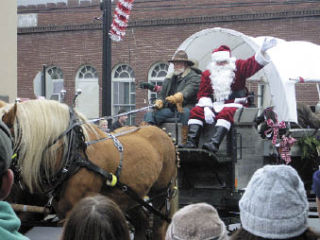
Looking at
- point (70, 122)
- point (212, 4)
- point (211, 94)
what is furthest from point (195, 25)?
point (70, 122)

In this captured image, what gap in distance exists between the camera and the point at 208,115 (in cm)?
689

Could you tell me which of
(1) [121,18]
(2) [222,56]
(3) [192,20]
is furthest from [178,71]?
(3) [192,20]

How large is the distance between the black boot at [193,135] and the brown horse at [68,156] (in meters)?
1.62

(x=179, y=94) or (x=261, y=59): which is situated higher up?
(x=261, y=59)

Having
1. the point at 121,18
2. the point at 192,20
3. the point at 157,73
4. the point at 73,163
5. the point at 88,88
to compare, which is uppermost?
the point at 192,20

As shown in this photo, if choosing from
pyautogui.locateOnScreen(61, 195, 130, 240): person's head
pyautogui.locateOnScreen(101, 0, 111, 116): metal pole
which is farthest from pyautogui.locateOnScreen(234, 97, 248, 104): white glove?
pyautogui.locateOnScreen(61, 195, 130, 240): person's head

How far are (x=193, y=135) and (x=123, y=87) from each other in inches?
604

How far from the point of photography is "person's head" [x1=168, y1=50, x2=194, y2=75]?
758cm

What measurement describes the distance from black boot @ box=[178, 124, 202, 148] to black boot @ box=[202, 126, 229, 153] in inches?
10.1

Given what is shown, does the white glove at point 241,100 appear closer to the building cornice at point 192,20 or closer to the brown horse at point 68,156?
the brown horse at point 68,156

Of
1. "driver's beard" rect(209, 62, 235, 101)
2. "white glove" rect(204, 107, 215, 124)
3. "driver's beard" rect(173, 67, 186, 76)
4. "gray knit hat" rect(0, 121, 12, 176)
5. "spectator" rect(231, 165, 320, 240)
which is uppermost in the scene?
"driver's beard" rect(173, 67, 186, 76)

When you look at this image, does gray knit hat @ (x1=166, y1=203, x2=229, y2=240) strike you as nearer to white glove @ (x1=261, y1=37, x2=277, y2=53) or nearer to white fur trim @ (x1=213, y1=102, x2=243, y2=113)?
white fur trim @ (x1=213, y1=102, x2=243, y2=113)

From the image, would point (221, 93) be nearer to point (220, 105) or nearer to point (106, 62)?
point (220, 105)

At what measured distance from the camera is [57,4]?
22.6 m
